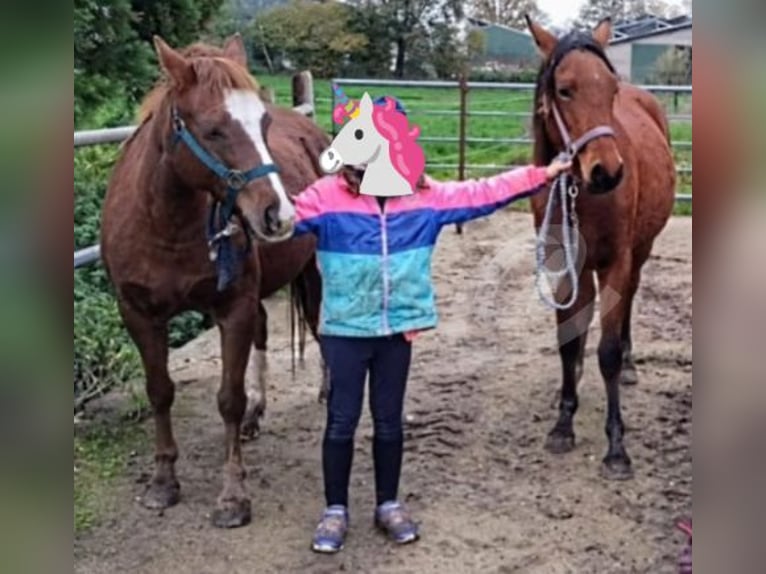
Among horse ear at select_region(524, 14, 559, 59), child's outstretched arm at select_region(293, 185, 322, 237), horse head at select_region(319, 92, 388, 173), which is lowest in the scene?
child's outstretched arm at select_region(293, 185, 322, 237)

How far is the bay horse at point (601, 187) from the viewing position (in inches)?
111

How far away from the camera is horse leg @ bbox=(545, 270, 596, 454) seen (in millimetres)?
3484

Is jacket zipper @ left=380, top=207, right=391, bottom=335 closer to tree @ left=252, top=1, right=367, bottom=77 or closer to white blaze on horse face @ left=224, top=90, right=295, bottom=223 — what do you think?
white blaze on horse face @ left=224, top=90, right=295, bottom=223

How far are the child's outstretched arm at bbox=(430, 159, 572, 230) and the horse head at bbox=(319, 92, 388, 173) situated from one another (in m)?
0.25

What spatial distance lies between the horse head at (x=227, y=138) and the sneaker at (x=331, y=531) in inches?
36.4

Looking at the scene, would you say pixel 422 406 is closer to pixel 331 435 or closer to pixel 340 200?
pixel 331 435

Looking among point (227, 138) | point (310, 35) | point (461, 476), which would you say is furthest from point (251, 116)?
point (310, 35)

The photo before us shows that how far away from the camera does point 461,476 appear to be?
3.29m

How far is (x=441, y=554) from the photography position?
275 cm

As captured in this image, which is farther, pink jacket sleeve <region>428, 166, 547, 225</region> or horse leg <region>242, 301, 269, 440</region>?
horse leg <region>242, 301, 269, 440</region>

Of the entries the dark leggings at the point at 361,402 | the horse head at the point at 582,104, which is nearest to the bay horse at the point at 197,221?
the dark leggings at the point at 361,402

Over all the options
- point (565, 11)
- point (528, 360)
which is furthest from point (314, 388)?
point (565, 11)

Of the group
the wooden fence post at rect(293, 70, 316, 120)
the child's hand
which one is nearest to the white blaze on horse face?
the child's hand
